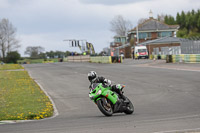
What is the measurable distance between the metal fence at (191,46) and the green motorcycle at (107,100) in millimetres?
31327

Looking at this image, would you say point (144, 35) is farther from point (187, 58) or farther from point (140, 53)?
point (187, 58)

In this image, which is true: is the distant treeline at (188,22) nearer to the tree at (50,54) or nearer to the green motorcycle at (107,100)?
the tree at (50,54)

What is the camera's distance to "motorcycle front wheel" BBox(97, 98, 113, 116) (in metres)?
9.74

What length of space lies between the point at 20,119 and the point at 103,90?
8.54 feet

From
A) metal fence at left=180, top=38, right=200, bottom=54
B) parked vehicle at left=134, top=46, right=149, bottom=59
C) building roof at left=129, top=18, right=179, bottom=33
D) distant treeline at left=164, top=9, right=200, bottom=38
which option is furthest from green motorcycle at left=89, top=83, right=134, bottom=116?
distant treeline at left=164, top=9, right=200, bottom=38

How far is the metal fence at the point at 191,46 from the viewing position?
4031cm

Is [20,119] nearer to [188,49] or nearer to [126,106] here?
[126,106]

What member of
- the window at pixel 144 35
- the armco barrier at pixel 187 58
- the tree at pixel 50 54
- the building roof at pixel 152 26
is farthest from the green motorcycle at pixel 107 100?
the tree at pixel 50 54

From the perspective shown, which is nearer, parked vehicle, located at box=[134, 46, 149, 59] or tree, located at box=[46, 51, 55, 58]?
parked vehicle, located at box=[134, 46, 149, 59]

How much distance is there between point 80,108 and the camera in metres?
13.0

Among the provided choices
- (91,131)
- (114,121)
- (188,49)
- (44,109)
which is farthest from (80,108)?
(188,49)

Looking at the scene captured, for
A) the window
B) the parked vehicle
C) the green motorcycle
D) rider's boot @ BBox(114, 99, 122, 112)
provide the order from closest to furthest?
the green motorcycle → rider's boot @ BBox(114, 99, 122, 112) → the parked vehicle → the window

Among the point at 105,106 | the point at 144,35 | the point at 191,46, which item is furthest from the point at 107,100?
the point at 144,35

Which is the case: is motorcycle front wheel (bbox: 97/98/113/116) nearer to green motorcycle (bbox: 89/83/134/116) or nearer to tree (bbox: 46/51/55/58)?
green motorcycle (bbox: 89/83/134/116)
